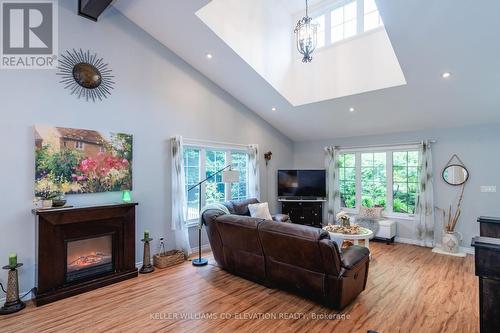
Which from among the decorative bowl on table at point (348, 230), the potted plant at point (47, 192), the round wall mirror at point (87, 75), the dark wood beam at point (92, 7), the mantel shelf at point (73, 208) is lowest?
the decorative bowl on table at point (348, 230)

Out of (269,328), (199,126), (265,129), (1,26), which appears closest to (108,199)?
(199,126)

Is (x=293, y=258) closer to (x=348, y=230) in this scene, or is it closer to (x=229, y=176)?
(x=348, y=230)

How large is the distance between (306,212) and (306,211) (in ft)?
0.08

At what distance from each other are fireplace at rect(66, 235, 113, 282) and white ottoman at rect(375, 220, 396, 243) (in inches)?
206

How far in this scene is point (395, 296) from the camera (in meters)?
3.19

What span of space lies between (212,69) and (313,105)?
7.27 ft

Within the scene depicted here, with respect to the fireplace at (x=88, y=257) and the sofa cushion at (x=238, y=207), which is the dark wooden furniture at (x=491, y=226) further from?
the fireplace at (x=88, y=257)

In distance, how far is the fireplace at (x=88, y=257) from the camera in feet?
11.0

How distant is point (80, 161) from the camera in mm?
3582

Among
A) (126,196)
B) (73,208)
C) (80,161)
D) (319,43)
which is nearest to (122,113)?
(80,161)

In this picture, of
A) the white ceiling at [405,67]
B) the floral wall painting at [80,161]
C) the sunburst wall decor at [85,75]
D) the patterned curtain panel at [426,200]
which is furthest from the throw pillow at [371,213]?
the sunburst wall decor at [85,75]

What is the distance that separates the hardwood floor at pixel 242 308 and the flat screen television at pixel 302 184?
2.85 m

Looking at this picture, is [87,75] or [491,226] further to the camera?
[87,75]

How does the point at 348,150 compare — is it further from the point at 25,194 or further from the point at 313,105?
the point at 25,194
